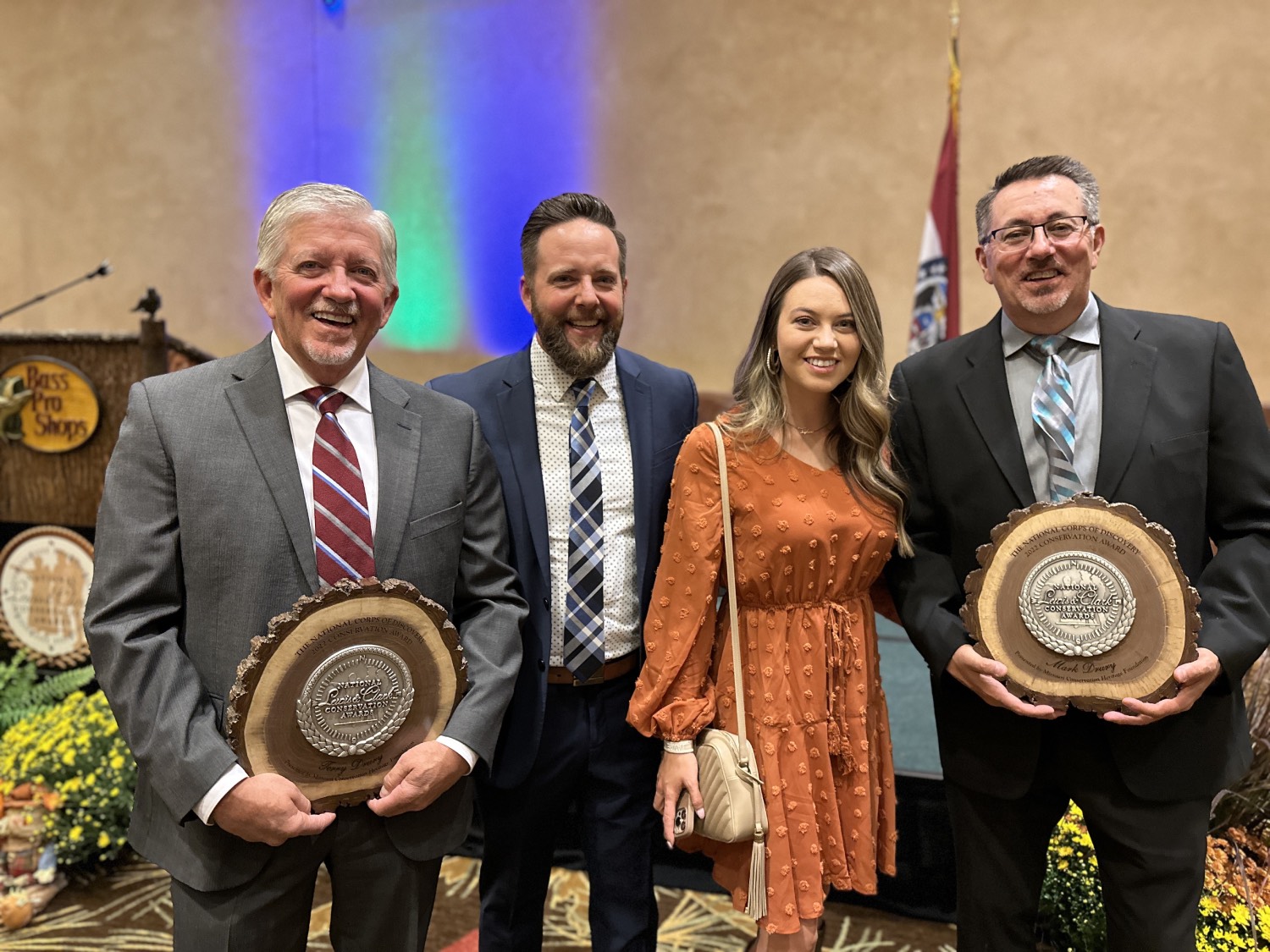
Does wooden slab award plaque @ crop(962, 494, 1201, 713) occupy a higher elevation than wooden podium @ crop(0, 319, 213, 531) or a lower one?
lower

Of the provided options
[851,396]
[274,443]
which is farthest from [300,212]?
[851,396]

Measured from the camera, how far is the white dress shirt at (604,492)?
2.03m

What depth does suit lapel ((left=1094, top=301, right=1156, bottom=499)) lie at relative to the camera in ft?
5.73

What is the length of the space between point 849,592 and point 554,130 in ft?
14.6

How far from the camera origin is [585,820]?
6.84 feet

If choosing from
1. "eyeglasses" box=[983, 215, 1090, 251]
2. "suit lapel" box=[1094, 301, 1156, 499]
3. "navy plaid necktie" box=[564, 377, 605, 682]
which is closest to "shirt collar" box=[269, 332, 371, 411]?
"navy plaid necktie" box=[564, 377, 605, 682]

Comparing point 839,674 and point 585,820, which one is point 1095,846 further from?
point 585,820

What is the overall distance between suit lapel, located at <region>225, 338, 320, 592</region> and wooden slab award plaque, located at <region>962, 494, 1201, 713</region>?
115 centimetres

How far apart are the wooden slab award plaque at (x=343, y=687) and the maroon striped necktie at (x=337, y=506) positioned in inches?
3.1

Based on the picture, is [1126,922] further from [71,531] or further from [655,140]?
[655,140]

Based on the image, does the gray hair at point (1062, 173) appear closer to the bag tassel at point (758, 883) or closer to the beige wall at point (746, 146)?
the bag tassel at point (758, 883)

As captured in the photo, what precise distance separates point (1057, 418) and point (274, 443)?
1.37 m

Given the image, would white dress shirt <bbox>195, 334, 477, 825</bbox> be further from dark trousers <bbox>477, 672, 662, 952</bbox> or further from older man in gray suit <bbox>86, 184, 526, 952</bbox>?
dark trousers <bbox>477, 672, 662, 952</bbox>

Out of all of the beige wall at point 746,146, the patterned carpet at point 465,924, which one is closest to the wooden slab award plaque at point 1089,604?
the patterned carpet at point 465,924
